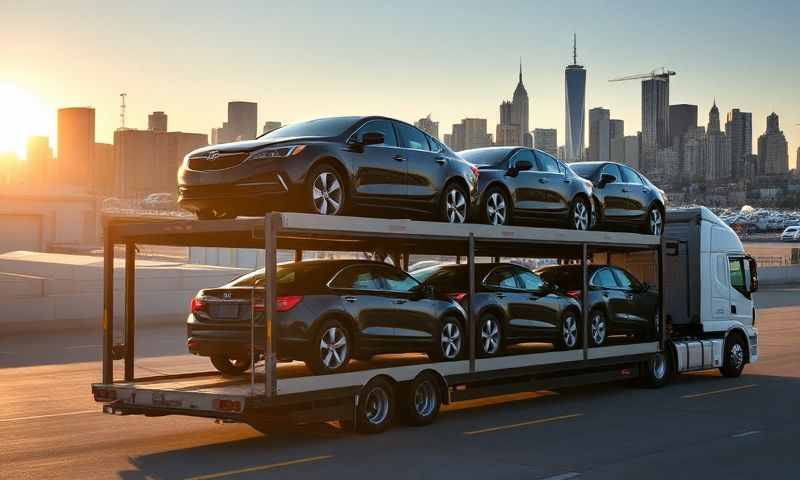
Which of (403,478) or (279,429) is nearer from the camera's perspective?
(403,478)

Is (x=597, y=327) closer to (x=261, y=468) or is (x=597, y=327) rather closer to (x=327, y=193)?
(x=327, y=193)

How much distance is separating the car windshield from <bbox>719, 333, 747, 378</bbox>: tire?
10.0 m

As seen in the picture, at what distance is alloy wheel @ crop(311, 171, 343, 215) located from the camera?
12.0 m

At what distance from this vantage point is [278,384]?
11047 mm

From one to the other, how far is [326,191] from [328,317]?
139 cm

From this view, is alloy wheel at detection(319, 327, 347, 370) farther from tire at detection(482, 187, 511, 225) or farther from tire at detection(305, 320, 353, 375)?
tire at detection(482, 187, 511, 225)

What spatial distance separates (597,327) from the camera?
1695cm

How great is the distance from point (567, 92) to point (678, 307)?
16835 cm

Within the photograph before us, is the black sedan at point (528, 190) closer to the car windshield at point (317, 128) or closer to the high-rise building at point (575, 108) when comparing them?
the car windshield at point (317, 128)

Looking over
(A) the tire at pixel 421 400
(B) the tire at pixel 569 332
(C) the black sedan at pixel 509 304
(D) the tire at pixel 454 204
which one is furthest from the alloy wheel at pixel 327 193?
(B) the tire at pixel 569 332

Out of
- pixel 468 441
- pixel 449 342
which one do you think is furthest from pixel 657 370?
pixel 468 441

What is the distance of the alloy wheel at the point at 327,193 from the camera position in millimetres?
11953

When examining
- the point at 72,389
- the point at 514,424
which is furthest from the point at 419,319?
the point at 72,389

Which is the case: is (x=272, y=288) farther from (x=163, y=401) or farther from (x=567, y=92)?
(x=567, y=92)
